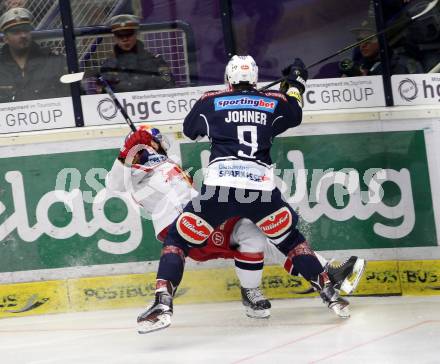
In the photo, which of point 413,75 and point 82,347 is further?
point 413,75

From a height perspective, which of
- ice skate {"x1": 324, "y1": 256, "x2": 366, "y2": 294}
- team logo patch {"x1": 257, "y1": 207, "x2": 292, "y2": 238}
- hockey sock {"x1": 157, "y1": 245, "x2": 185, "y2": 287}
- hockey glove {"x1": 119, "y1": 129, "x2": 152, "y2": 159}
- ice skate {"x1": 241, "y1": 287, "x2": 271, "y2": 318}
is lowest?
ice skate {"x1": 241, "y1": 287, "x2": 271, "y2": 318}

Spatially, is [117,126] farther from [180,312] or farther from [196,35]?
[180,312]

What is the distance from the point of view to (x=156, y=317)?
588 cm

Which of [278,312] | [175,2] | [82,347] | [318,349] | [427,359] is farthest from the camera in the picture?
[175,2]

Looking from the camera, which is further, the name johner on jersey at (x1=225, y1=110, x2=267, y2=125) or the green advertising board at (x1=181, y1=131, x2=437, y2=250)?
the green advertising board at (x1=181, y1=131, x2=437, y2=250)

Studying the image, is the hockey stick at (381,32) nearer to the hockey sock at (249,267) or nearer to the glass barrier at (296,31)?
the glass barrier at (296,31)

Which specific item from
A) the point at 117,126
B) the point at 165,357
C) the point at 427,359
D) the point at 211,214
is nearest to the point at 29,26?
the point at 117,126

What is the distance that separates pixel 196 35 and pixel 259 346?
2.30 metres

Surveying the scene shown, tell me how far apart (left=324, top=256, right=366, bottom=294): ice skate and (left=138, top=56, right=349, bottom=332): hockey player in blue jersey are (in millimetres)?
214

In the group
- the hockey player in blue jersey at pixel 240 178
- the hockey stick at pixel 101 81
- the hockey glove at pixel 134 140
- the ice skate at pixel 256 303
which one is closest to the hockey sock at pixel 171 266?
the hockey player in blue jersey at pixel 240 178

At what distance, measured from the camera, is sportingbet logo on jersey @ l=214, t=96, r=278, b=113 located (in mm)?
6203

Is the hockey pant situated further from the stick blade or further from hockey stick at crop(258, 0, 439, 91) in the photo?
the stick blade

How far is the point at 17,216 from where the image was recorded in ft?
24.1

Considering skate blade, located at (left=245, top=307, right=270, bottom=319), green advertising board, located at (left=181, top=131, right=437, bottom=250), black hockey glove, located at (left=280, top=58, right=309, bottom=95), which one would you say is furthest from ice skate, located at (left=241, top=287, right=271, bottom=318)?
black hockey glove, located at (left=280, top=58, right=309, bottom=95)
